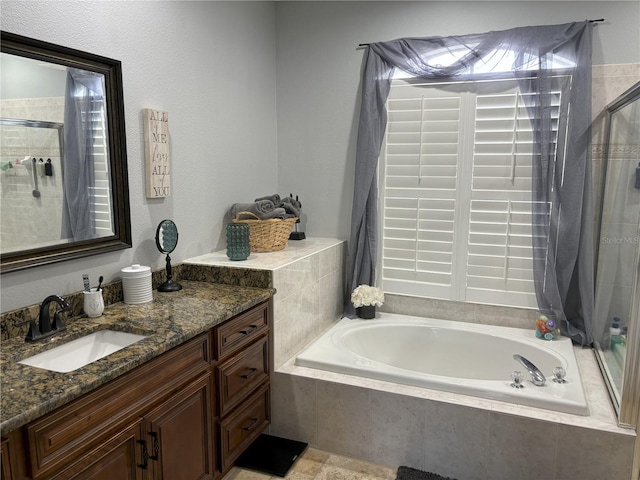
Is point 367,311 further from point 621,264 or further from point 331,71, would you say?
point 331,71

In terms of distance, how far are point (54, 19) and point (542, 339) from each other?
2886 millimetres

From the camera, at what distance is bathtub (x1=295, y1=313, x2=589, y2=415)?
7.38 feet

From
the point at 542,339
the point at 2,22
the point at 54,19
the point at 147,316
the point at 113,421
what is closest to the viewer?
the point at 113,421

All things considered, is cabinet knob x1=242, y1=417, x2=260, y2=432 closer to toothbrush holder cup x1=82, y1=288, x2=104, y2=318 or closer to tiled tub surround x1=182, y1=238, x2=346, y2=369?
tiled tub surround x1=182, y1=238, x2=346, y2=369

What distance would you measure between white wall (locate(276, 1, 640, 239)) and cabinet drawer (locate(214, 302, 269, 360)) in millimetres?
1224

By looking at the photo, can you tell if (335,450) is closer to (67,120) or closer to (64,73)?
(67,120)

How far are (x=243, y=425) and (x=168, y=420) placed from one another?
616mm

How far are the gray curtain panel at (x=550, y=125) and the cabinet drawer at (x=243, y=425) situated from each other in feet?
5.74

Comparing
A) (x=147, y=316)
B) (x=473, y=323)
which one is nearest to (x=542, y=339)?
(x=473, y=323)

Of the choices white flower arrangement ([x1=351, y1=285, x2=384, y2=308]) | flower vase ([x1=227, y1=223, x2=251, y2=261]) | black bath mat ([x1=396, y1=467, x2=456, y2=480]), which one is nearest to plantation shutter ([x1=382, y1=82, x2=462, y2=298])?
white flower arrangement ([x1=351, y1=285, x2=384, y2=308])

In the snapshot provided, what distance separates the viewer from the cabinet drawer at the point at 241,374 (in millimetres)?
2049

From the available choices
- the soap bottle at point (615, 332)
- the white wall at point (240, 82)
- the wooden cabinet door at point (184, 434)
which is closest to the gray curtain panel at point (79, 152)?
the white wall at point (240, 82)

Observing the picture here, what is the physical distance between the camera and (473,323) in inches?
121

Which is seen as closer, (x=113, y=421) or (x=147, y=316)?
(x=113, y=421)
